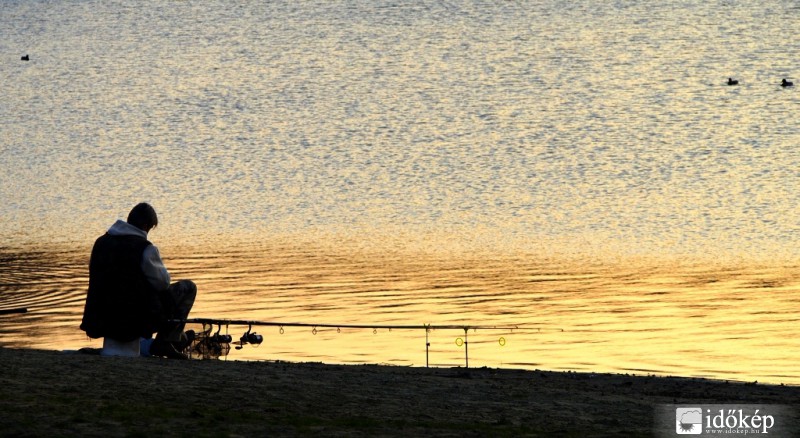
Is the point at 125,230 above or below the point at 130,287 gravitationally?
above

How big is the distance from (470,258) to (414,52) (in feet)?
210

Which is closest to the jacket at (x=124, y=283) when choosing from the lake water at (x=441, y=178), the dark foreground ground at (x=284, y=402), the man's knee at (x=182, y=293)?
the man's knee at (x=182, y=293)

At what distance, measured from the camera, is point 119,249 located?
13.5 m

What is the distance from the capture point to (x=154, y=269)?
533 inches

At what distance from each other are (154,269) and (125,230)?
0.47 meters

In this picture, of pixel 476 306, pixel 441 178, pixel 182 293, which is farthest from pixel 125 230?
pixel 441 178

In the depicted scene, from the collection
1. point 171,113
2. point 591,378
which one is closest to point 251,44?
point 171,113

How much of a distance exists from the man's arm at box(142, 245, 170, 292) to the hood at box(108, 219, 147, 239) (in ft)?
0.58

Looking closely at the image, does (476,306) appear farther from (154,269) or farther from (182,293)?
(154,269)

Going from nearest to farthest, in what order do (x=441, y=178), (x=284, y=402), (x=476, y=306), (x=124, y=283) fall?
Answer: (x=284, y=402), (x=124, y=283), (x=476, y=306), (x=441, y=178)

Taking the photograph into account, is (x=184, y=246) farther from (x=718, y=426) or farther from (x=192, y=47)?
(x=192, y=47)

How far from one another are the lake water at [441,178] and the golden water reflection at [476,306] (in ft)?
0.34

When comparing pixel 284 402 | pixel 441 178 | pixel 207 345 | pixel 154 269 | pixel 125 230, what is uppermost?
pixel 441 178

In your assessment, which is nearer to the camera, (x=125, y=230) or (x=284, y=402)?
(x=284, y=402)
